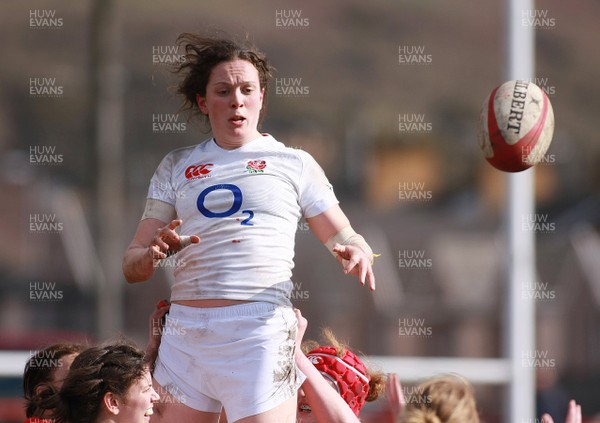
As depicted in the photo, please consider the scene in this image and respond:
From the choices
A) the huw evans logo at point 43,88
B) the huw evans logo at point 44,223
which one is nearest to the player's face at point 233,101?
the huw evans logo at point 43,88

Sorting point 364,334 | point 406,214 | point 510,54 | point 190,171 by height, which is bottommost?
point 364,334

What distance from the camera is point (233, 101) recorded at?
3.74m

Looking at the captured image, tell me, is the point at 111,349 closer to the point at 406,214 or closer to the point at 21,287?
the point at 21,287

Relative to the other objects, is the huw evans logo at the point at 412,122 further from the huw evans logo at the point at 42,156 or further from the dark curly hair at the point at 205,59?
the dark curly hair at the point at 205,59

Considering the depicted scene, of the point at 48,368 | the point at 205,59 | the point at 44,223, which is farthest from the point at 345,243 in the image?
the point at 44,223

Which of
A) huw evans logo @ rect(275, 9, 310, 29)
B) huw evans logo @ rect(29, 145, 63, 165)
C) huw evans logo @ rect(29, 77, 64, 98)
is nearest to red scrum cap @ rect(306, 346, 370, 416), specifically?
huw evans logo @ rect(275, 9, 310, 29)

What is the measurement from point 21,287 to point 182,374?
15747 millimetres

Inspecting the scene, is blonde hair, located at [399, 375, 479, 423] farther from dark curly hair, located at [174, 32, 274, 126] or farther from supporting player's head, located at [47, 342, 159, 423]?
dark curly hair, located at [174, 32, 274, 126]

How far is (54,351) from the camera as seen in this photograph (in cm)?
419

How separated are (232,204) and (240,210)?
32 millimetres

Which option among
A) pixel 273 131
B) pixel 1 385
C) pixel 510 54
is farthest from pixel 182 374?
pixel 273 131

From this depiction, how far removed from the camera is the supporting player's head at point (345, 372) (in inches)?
157

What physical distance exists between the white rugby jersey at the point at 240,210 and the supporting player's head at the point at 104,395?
317mm

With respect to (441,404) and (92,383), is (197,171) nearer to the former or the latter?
(92,383)
